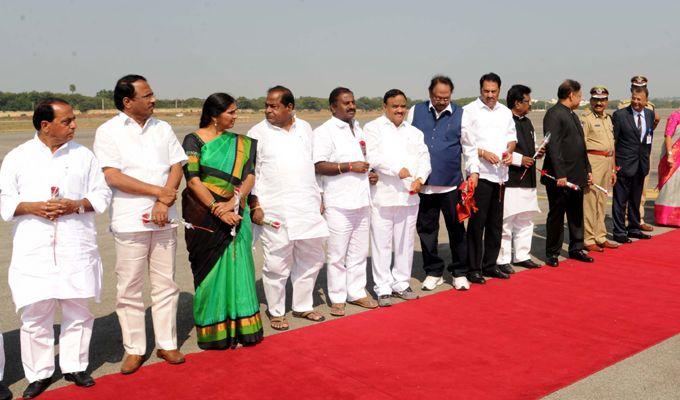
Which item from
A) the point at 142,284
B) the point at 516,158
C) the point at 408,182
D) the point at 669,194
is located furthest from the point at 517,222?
the point at 142,284

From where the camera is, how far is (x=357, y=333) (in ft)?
16.1

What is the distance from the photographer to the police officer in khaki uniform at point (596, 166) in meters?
7.71

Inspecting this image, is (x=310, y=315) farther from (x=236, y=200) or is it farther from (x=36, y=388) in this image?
(x=36, y=388)

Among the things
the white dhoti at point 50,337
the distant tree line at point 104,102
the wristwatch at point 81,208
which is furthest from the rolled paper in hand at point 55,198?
the distant tree line at point 104,102

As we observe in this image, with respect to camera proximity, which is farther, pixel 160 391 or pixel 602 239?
pixel 602 239

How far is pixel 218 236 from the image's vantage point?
4.58m

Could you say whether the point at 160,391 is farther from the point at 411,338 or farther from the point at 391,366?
the point at 411,338

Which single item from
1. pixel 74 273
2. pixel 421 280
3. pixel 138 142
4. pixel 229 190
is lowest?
pixel 421 280

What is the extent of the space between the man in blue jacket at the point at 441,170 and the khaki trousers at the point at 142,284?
8.52 feet

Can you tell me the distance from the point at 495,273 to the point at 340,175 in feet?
7.09

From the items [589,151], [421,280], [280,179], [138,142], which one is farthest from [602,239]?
[138,142]

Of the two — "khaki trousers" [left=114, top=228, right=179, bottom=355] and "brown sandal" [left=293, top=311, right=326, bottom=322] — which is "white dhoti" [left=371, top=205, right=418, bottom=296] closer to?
"brown sandal" [left=293, top=311, right=326, bottom=322]

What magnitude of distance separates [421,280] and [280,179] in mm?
2238

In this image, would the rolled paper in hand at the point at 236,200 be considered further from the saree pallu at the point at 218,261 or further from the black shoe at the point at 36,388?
→ the black shoe at the point at 36,388
